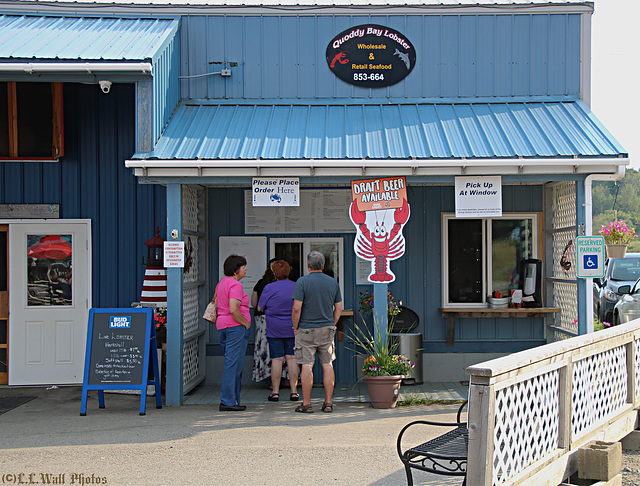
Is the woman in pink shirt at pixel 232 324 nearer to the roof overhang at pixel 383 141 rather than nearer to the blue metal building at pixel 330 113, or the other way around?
the roof overhang at pixel 383 141

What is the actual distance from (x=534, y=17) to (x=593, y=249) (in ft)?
12.0

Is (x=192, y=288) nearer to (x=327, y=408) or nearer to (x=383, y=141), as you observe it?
(x=327, y=408)

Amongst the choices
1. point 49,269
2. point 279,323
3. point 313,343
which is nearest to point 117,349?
point 279,323

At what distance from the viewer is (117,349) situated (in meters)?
7.53

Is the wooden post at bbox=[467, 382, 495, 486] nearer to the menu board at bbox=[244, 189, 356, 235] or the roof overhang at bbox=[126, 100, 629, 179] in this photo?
the roof overhang at bbox=[126, 100, 629, 179]

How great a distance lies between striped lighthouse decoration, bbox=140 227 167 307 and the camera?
27.5 feet

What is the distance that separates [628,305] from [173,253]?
31.4 feet

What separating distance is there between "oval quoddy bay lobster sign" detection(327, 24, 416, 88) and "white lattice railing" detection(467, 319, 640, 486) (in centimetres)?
487

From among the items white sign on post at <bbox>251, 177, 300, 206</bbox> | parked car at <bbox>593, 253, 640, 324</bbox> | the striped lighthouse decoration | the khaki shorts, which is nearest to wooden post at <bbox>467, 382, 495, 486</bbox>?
the khaki shorts

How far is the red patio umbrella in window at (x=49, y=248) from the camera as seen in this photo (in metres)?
9.27

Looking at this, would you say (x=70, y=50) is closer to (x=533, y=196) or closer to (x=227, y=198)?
(x=227, y=198)

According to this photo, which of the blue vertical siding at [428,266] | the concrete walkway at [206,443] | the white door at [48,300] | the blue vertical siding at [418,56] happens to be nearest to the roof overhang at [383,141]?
the blue vertical siding at [418,56]

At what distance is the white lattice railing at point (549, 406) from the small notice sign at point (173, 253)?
14.8 feet

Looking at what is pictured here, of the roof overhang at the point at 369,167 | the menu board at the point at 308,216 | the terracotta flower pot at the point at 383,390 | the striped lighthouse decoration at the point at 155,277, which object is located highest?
the roof overhang at the point at 369,167
